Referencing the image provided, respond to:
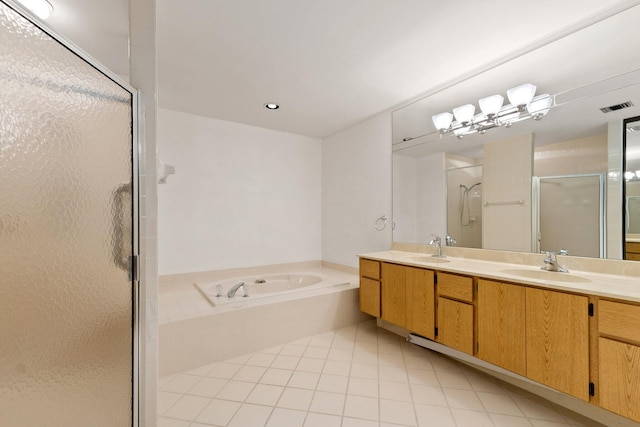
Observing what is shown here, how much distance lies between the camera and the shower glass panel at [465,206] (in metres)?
2.26

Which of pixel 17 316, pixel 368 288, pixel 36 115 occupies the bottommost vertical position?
pixel 368 288

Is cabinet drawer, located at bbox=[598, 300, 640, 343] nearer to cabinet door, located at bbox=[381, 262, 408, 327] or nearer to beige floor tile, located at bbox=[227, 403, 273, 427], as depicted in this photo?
cabinet door, located at bbox=[381, 262, 408, 327]

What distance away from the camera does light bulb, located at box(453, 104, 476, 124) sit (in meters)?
2.27

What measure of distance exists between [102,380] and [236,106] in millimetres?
2573

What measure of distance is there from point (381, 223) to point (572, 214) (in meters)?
1.62

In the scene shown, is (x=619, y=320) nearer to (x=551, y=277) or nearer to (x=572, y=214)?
(x=551, y=277)

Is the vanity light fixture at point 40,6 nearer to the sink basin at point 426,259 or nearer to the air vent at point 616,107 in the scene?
the sink basin at point 426,259

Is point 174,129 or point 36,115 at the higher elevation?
point 174,129

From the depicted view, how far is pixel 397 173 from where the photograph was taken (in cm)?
291

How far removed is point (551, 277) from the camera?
1.61 meters

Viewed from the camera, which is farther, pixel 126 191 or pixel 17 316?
pixel 126 191

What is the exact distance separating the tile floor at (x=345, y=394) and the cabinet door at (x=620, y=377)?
0.40 meters

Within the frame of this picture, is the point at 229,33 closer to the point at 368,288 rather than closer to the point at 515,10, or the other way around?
the point at 515,10

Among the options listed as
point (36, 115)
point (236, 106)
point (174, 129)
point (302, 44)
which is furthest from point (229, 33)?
point (174, 129)
